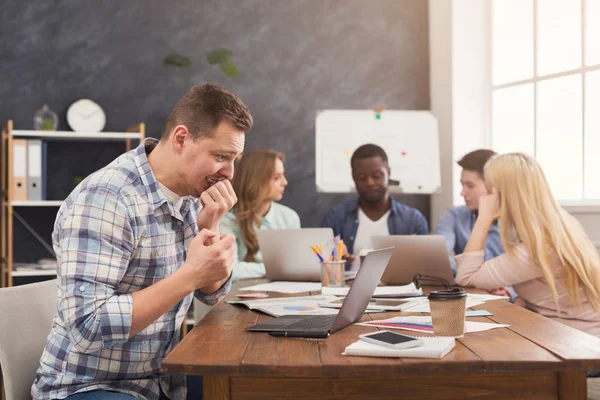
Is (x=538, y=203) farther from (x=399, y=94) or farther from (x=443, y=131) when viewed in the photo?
(x=399, y=94)

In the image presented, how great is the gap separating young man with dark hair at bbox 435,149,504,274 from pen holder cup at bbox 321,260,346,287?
119 cm

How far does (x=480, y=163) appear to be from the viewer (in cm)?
348

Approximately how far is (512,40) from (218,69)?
183cm

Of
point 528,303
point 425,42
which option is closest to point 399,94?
point 425,42

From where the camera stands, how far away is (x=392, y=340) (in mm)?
1336

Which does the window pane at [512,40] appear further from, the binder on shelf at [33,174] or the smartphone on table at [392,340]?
the smartphone on table at [392,340]

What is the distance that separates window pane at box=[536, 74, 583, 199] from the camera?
360cm

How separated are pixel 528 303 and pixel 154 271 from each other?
54.2 inches

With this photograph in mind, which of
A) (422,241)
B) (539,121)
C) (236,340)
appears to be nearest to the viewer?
(236,340)

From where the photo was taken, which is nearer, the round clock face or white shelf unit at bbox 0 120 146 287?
white shelf unit at bbox 0 120 146 287

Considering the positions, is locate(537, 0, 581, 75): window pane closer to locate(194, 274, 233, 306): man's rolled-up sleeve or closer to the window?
the window

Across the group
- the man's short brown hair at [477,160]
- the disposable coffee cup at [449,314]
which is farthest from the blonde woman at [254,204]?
the disposable coffee cup at [449,314]

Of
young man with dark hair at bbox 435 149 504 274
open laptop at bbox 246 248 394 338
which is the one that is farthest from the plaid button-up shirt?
young man with dark hair at bbox 435 149 504 274

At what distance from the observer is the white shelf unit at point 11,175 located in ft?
13.1
